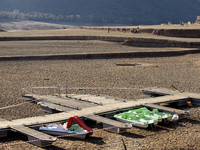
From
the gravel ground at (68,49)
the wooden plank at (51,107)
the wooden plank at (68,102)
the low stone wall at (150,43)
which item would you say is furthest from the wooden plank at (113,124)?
the low stone wall at (150,43)

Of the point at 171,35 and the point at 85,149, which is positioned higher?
the point at 171,35

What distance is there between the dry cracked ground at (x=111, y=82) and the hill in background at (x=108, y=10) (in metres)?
111

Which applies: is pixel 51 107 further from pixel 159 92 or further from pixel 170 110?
pixel 159 92

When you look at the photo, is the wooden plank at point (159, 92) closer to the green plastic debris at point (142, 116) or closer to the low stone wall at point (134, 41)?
the green plastic debris at point (142, 116)

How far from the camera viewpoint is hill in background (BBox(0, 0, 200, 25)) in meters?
130

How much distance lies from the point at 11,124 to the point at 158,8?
487 feet

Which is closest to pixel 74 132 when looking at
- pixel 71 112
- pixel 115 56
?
pixel 71 112

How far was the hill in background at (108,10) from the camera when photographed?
5100 inches

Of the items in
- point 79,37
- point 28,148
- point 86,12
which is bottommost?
point 28,148

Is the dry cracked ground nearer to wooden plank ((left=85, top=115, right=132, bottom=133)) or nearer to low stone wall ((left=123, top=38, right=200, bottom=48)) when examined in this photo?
wooden plank ((left=85, top=115, right=132, bottom=133))

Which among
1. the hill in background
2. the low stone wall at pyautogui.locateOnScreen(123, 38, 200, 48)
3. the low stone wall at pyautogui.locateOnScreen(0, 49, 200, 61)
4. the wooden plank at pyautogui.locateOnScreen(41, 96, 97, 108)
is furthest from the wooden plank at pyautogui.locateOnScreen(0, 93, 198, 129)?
the hill in background

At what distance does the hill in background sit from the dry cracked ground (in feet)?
363

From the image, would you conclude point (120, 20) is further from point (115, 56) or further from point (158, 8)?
point (115, 56)

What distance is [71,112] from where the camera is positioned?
6.64 m
